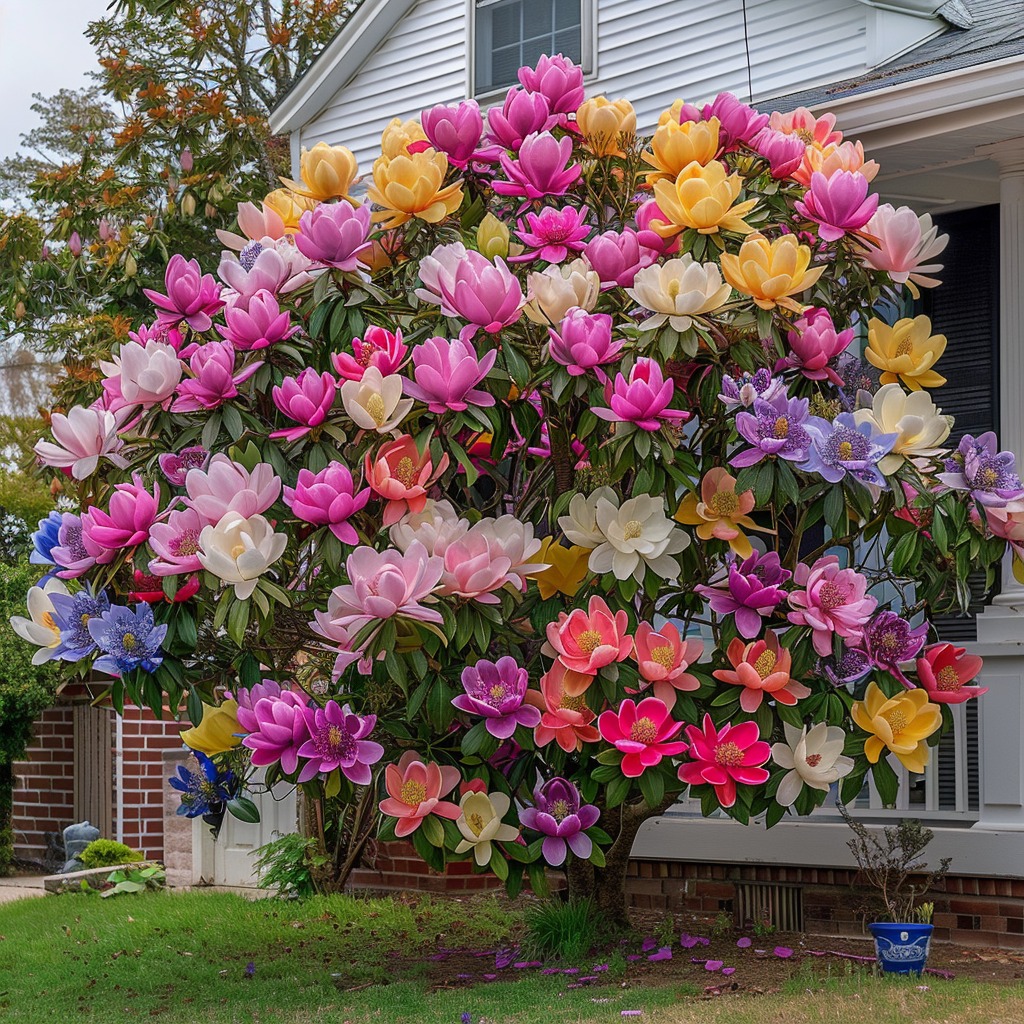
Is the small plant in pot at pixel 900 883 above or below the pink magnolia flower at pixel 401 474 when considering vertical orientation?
below

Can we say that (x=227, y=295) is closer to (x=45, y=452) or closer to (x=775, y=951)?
(x=45, y=452)

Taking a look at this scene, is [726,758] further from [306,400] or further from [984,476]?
[306,400]

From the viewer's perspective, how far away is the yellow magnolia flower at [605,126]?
5.98 meters

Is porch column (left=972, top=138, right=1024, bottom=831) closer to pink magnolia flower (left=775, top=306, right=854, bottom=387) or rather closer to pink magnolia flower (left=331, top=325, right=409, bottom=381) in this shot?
pink magnolia flower (left=775, top=306, right=854, bottom=387)

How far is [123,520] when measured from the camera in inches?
207

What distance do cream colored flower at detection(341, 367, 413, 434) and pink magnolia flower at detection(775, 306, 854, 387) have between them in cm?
153

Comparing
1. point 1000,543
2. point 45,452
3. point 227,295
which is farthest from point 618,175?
point 45,452

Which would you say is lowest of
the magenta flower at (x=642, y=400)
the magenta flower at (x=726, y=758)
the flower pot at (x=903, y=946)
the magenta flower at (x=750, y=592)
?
the flower pot at (x=903, y=946)

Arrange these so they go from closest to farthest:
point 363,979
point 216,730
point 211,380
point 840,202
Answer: point 211,380, point 840,202, point 216,730, point 363,979

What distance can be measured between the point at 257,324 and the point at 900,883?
3.40 m

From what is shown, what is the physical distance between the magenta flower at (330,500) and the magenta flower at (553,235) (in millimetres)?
1181

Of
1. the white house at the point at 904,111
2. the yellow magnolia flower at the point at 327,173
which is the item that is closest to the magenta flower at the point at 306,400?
the yellow magnolia flower at the point at 327,173

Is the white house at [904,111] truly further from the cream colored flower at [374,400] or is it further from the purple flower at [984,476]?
the cream colored flower at [374,400]

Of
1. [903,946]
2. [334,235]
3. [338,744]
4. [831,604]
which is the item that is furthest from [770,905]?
[334,235]
